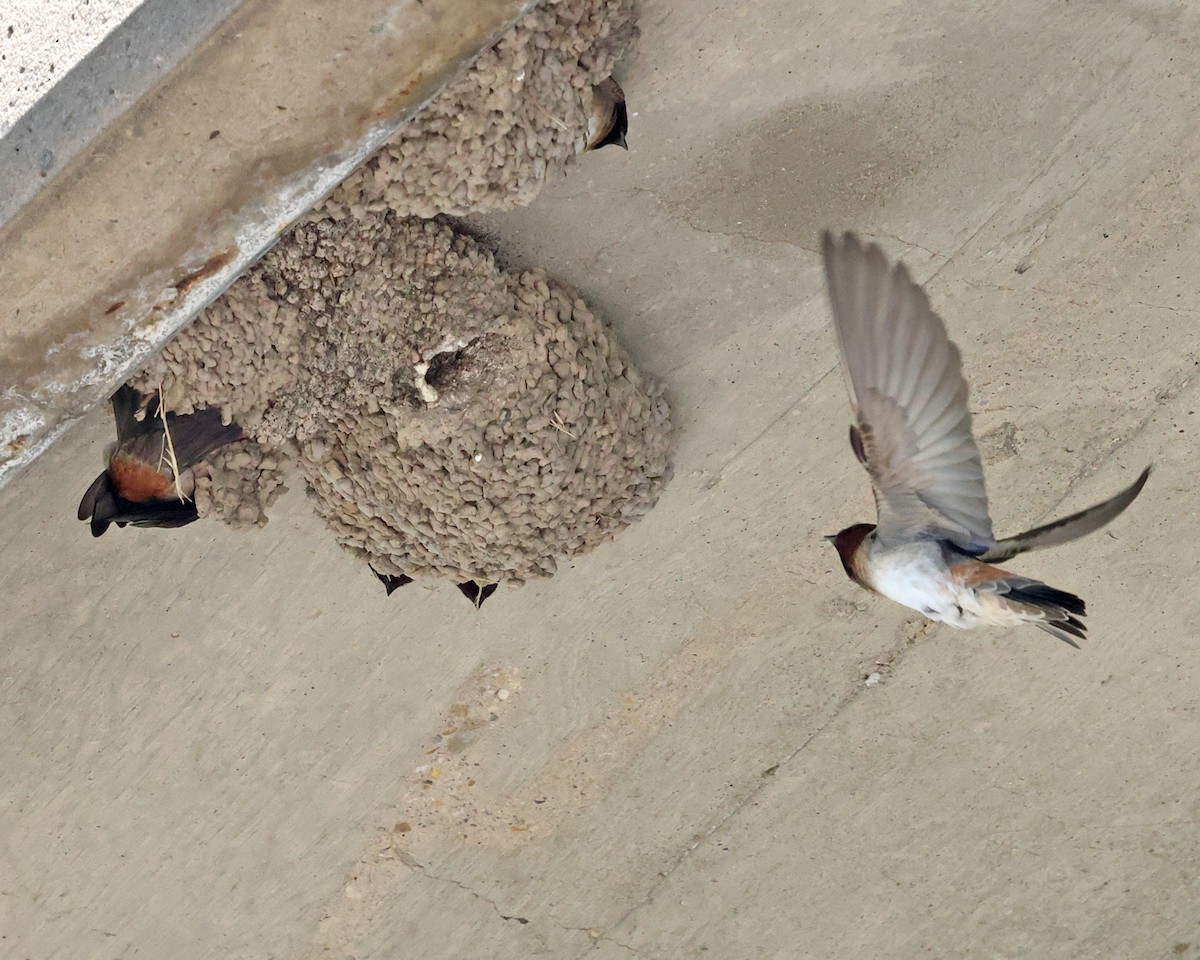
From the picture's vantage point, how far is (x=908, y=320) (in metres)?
2.87

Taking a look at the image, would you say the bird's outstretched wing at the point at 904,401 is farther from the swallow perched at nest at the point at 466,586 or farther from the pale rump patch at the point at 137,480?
the pale rump patch at the point at 137,480

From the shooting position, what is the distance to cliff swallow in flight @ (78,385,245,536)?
370cm

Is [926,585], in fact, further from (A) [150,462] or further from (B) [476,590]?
(A) [150,462]

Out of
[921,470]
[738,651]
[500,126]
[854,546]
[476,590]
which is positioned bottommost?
[738,651]

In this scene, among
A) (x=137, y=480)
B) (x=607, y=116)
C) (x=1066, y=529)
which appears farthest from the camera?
(x=137, y=480)

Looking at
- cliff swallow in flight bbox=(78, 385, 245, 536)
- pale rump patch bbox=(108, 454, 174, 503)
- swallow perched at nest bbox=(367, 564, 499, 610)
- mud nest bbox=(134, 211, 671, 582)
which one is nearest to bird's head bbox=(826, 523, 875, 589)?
mud nest bbox=(134, 211, 671, 582)

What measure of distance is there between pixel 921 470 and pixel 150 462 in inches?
94.4

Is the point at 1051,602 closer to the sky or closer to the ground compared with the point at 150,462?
closer to the ground

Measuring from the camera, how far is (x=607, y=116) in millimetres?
3658

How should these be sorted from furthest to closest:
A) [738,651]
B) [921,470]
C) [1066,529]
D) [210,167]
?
[738,651] < [210,167] < [921,470] < [1066,529]

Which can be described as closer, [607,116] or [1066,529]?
[1066,529]

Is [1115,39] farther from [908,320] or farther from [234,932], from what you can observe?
[234,932]

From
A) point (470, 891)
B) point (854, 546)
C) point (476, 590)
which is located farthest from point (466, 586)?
point (854, 546)

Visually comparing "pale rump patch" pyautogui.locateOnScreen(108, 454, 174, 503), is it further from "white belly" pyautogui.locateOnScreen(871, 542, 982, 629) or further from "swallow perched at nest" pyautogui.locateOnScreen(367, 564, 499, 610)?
"white belly" pyautogui.locateOnScreen(871, 542, 982, 629)
